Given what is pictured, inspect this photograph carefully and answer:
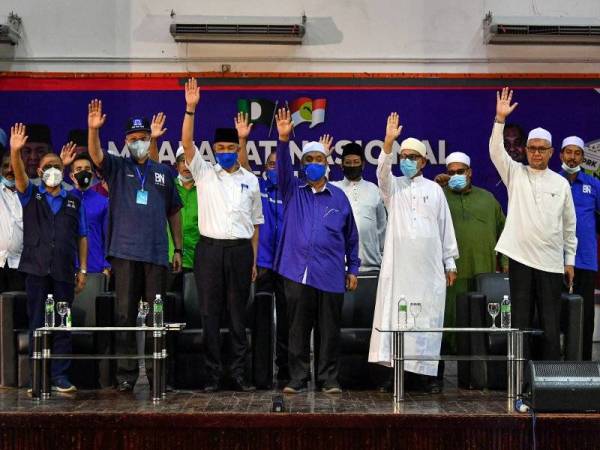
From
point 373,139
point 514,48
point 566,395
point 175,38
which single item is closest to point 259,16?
point 175,38

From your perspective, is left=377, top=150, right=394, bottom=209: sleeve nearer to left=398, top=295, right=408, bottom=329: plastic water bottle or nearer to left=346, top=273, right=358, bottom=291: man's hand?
left=346, top=273, right=358, bottom=291: man's hand

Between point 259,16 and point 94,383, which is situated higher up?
point 259,16

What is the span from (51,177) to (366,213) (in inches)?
86.0

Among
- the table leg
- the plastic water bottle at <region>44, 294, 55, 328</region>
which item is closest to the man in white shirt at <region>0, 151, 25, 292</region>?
the plastic water bottle at <region>44, 294, 55, 328</region>

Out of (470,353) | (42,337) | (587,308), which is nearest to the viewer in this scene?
(42,337)

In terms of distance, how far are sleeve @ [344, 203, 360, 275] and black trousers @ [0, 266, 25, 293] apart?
8.21ft

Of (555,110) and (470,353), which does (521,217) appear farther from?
(555,110)

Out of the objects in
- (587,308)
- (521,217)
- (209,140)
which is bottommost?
(587,308)

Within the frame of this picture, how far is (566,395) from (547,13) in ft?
16.0

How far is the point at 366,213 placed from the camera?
716 centimetres

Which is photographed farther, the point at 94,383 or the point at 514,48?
the point at 514,48

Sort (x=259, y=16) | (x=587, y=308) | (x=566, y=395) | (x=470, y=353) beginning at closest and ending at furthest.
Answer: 1. (x=566, y=395)
2. (x=470, y=353)
3. (x=587, y=308)
4. (x=259, y=16)

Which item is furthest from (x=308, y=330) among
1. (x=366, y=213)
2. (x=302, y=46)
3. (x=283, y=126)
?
Answer: (x=302, y=46)

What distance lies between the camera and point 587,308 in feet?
23.3
